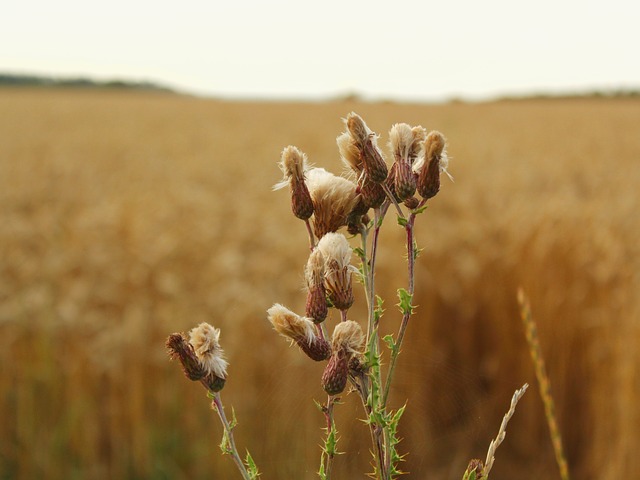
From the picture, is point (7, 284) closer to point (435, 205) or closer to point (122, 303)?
point (122, 303)

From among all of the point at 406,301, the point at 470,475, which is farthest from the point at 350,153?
the point at 470,475

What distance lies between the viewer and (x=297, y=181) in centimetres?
57

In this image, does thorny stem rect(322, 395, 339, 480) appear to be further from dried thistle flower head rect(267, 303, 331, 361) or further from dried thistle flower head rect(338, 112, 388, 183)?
dried thistle flower head rect(338, 112, 388, 183)

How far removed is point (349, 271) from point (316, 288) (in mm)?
27

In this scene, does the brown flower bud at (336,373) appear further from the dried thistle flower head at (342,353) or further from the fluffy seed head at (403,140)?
the fluffy seed head at (403,140)

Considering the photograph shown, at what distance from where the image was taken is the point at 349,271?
0.52 m

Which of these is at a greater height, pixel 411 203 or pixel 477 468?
pixel 411 203

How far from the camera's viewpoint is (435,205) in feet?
17.0

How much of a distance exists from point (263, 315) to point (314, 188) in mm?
2441

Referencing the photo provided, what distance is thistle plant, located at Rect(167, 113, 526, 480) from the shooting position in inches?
19.6

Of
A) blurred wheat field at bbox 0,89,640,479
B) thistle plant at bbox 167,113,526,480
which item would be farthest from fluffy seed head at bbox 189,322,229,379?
blurred wheat field at bbox 0,89,640,479

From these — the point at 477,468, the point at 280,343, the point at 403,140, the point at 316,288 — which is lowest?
the point at 280,343

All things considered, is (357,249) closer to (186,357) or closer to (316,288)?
(316,288)

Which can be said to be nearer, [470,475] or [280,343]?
[470,475]
